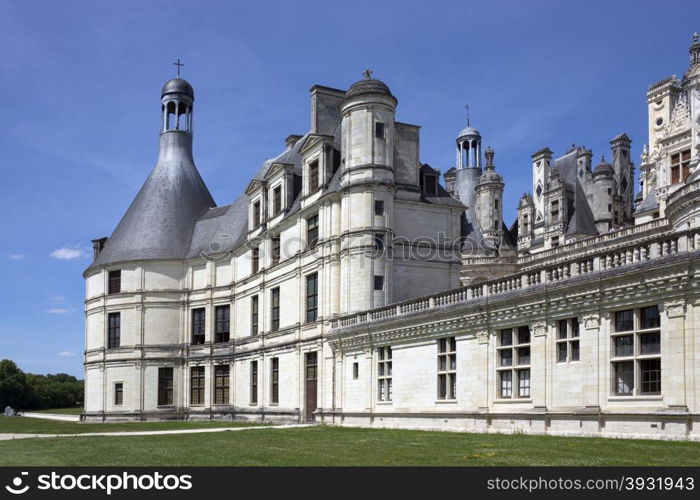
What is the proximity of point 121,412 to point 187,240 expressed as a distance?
430 inches

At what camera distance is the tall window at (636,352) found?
1923 centimetres

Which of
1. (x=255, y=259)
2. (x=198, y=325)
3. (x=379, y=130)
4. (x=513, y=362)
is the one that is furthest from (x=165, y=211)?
(x=513, y=362)

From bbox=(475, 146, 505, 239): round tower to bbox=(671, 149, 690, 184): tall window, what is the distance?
53.1 feet

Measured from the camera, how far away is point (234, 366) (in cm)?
4775

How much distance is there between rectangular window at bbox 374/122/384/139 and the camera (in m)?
35.5

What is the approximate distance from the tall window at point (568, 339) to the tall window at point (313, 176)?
63.0 feet

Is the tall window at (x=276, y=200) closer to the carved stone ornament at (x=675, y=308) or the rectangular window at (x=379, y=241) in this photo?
the rectangular window at (x=379, y=241)

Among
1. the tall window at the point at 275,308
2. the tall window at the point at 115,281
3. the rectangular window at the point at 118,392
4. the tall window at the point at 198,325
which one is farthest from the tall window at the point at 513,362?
the tall window at the point at 115,281

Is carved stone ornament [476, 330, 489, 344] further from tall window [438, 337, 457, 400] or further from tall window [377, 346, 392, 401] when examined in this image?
tall window [377, 346, 392, 401]

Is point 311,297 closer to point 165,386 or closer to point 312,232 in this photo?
point 312,232

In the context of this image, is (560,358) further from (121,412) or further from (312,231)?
(121,412)

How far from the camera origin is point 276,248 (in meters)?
43.4

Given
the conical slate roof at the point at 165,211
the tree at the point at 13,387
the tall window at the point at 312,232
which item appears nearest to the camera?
the tall window at the point at 312,232

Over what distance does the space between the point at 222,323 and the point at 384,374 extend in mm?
20451
